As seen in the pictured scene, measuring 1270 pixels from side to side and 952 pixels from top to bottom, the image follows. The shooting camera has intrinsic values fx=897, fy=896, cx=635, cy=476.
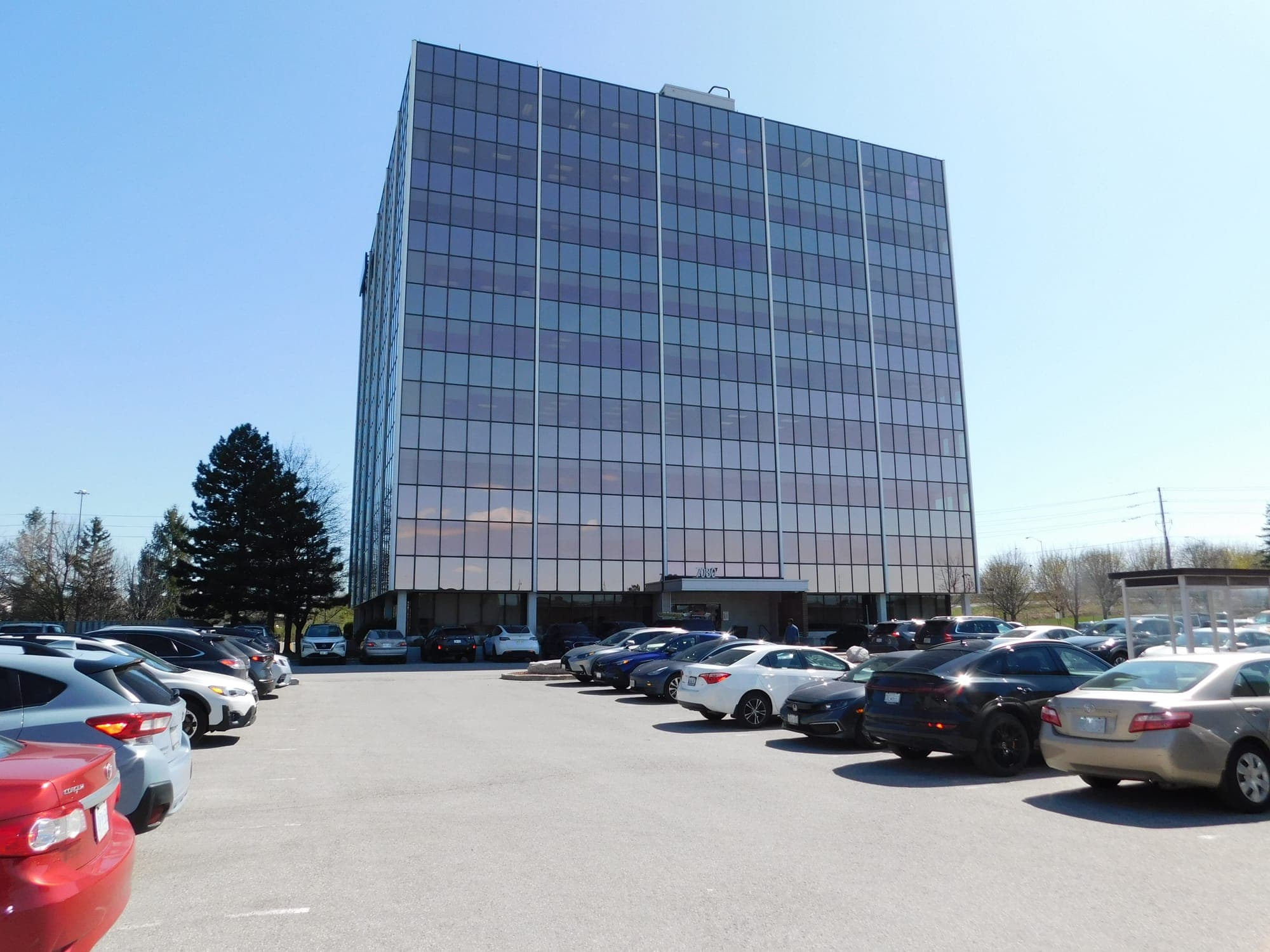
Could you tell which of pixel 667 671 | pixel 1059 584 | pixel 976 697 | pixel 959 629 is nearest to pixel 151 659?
pixel 667 671

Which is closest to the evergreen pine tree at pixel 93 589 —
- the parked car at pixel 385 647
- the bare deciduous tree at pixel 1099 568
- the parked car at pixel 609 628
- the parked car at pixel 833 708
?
the parked car at pixel 385 647

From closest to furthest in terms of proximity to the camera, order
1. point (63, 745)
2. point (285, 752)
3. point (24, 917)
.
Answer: point (24, 917) < point (63, 745) < point (285, 752)

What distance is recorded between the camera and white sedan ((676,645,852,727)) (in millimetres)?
14969

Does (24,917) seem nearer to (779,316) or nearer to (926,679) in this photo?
(926,679)

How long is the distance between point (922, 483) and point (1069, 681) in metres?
49.5

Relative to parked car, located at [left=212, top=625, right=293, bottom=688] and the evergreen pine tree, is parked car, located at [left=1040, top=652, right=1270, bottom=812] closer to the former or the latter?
parked car, located at [left=212, top=625, right=293, bottom=688]

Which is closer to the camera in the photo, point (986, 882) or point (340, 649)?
point (986, 882)

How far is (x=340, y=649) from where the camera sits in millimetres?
40656

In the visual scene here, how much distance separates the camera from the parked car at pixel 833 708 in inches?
496

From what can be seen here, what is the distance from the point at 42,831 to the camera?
368 cm

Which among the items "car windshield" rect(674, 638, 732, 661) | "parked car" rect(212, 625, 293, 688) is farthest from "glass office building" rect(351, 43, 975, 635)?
"car windshield" rect(674, 638, 732, 661)

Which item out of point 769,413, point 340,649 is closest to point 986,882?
point 340,649

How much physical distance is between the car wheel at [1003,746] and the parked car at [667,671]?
8.24 meters

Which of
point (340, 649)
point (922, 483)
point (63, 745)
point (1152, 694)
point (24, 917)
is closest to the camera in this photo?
point (24, 917)
